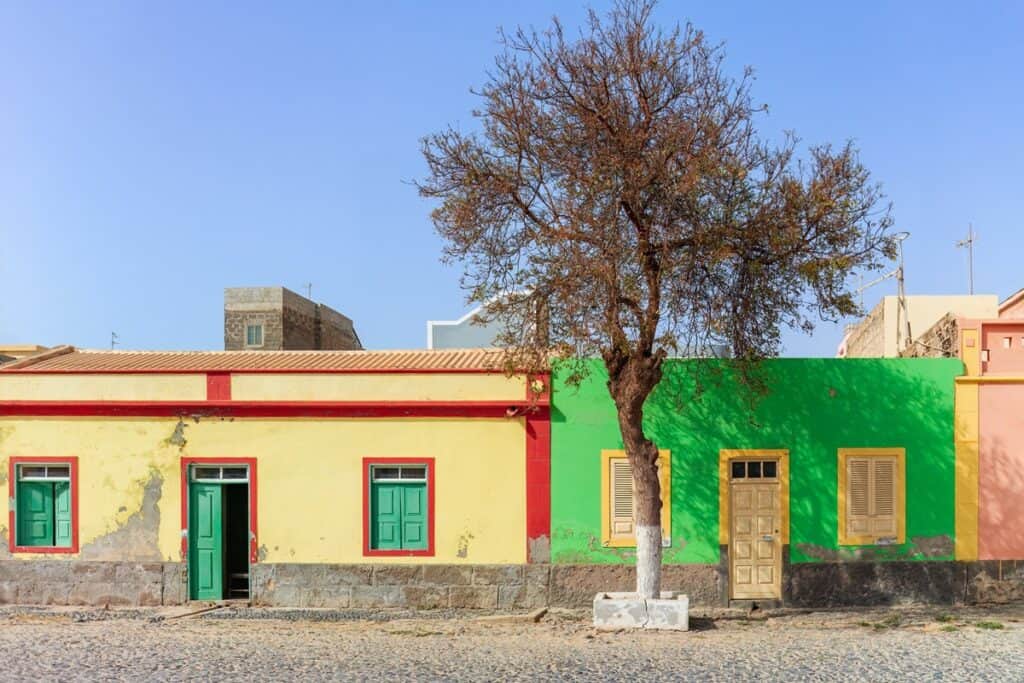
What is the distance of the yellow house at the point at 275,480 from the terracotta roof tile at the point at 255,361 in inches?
5.1

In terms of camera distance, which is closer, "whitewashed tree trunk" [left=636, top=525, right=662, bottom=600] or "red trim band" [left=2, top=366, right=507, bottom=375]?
"whitewashed tree trunk" [left=636, top=525, right=662, bottom=600]

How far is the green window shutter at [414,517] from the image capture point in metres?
13.9

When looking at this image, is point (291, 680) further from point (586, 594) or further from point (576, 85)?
point (576, 85)

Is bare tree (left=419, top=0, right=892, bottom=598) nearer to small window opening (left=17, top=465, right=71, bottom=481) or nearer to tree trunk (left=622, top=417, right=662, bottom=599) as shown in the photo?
tree trunk (left=622, top=417, right=662, bottom=599)

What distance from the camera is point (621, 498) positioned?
544 inches

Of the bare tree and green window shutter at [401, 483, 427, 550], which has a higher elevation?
the bare tree

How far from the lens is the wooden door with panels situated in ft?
45.3

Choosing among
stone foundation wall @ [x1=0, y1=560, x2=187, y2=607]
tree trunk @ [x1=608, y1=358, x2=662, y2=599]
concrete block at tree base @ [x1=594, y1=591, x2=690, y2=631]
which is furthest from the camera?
stone foundation wall @ [x1=0, y1=560, x2=187, y2=607]

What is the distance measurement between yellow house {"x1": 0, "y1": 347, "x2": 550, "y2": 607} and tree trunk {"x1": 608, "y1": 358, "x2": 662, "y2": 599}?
6.11 ft

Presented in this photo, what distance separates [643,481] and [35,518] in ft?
29.1

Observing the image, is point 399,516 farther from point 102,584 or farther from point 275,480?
point 102,584

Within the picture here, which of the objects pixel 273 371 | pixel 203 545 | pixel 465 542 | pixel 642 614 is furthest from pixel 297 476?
pixel 642 614

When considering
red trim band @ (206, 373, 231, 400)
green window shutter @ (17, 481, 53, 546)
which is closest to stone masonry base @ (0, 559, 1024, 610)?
red trim band @ (206, 373, 231, 400)

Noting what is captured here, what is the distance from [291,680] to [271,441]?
5.35m
